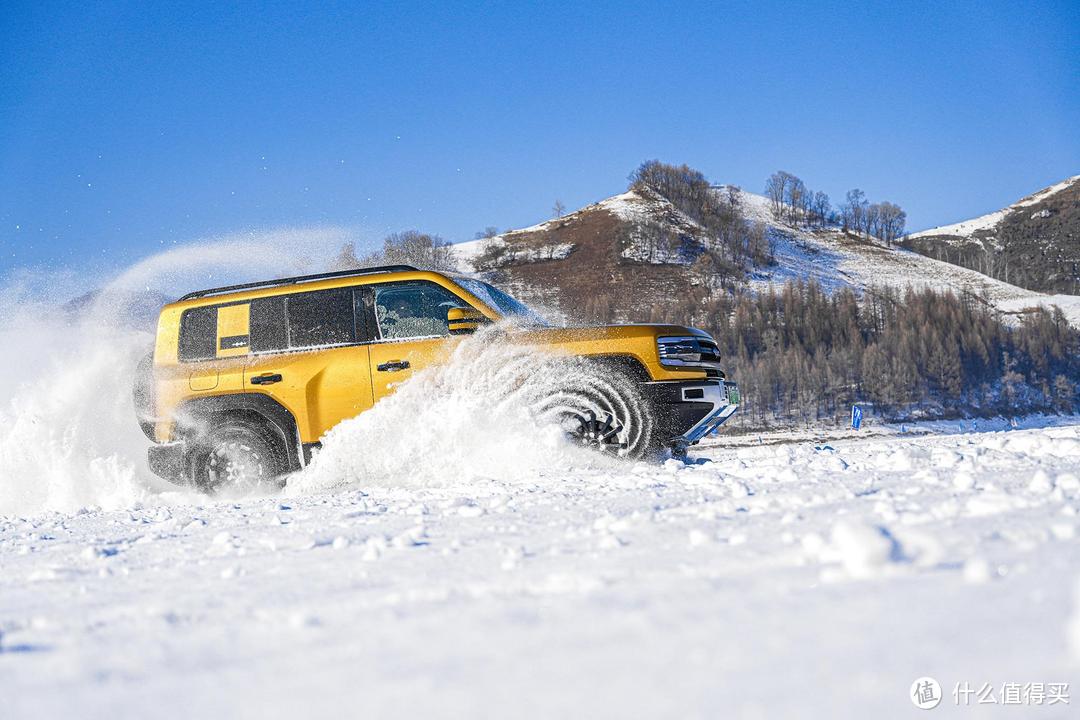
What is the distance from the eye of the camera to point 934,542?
5.61 feet

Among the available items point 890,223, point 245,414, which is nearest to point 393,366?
point 245,414

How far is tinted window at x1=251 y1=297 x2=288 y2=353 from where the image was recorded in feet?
21.1

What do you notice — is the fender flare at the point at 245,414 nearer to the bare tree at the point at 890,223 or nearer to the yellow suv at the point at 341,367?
the yellow suv at the point at 341,367

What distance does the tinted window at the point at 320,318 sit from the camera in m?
6.30

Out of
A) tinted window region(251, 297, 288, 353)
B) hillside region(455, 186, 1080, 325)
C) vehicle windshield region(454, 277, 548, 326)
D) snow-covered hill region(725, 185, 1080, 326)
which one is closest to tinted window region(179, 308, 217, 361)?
tinted window region(251, 297, 288, 353)

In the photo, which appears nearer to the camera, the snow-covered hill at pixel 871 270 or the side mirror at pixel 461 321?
the side mirror at pixel 461 321

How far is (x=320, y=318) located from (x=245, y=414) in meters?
1.04

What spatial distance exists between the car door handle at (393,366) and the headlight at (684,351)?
2.02 meters

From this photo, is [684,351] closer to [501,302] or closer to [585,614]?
[501,302]

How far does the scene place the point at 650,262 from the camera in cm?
11412

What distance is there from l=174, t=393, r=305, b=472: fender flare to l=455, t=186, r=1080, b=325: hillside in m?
Result: 88.1

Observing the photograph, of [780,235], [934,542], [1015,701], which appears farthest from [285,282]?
[780,235]

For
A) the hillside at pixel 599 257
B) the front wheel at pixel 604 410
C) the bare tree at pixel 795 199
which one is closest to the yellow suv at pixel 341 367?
the front wheel at pixel 604 410

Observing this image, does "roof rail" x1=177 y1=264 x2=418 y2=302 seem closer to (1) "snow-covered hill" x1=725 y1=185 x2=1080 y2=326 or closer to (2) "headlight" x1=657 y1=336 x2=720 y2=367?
(2) "headlight" x1=657 y1=336 x2=720 y2=367
